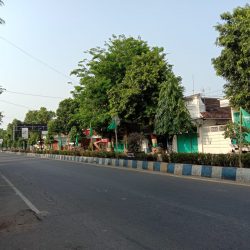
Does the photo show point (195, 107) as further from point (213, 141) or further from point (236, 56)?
point (236, 56)

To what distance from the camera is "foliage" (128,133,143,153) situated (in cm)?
3112

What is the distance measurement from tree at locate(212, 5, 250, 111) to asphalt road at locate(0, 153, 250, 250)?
8089mm

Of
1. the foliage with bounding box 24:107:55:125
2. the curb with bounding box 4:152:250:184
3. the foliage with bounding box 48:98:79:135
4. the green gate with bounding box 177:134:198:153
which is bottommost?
the curb with bounding box 4:152:250:184

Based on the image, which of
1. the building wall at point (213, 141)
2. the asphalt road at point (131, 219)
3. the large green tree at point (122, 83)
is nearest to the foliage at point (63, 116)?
the large green tree at point (122, 83)

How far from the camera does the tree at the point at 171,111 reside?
25.8 meters

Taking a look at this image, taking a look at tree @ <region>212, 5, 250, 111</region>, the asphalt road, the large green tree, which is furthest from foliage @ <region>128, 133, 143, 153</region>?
the asphalt road

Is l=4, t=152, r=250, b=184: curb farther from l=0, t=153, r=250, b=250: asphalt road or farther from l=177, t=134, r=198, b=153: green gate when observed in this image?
l=177, t=134, r=198, b=153: green gate

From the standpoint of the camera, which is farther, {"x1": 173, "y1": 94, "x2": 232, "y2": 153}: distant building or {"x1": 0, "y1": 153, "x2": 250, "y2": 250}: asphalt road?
{"x1": 173, "y1": 94, "x2": 232, "y2": 153}: distant building

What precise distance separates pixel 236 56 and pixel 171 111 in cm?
722

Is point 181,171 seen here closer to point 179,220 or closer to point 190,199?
point 190,199

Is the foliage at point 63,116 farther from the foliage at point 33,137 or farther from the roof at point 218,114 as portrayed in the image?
the roof at point 218,114

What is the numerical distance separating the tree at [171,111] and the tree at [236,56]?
5502 millimetres

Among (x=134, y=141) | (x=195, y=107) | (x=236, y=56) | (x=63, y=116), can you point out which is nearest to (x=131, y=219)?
(x=236, y=56)

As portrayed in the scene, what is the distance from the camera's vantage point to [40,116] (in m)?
114
